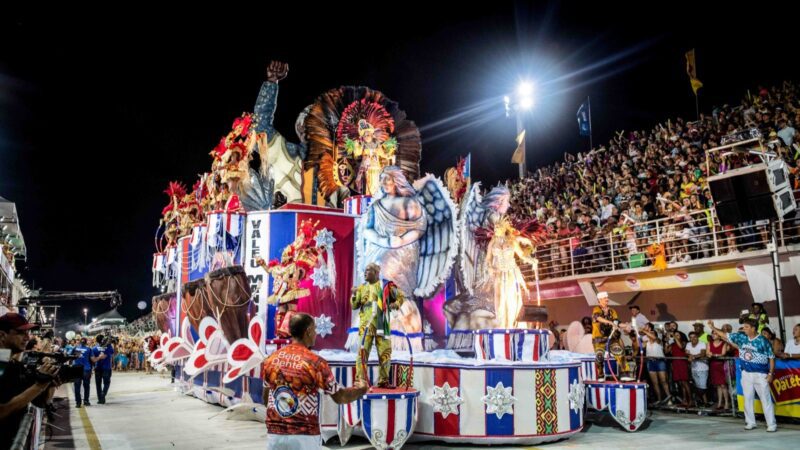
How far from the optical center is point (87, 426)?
36.1ft

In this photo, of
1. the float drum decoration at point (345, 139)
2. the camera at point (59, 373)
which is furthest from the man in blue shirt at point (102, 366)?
the camera at point (59, 373)

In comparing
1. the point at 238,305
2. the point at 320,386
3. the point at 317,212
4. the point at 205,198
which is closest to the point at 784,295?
the point at 317,212

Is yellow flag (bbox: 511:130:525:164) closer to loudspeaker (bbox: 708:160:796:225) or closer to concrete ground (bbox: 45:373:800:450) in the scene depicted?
loudspeaker (bbox: 708:160:796:225)

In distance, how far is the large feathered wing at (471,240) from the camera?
12.0 metres

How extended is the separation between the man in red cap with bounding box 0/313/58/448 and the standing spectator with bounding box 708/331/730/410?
10.6m

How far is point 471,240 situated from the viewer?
12.2 m

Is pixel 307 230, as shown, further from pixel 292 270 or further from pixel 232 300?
pixel 232 300

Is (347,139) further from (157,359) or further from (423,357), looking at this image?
(423,357)

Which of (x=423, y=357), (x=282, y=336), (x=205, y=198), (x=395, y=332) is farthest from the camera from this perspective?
(x=205, y=198)

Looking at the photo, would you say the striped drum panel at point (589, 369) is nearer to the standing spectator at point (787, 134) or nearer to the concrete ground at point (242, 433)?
the concrete ground at point (242, 433)

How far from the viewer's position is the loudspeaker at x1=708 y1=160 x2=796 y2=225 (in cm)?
1005

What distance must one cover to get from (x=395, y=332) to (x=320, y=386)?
6.87m

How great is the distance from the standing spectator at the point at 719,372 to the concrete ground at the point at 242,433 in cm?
74

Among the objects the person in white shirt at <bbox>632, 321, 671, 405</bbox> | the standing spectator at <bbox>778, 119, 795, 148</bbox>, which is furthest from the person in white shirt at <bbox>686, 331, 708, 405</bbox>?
the standing spectator at <bbox>778, 119, 795, 148</bbox>
